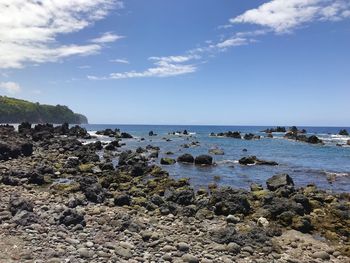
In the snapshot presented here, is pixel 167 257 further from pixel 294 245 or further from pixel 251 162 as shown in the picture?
pixel 251 162

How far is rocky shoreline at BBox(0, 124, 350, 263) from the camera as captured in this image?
13.8 meters

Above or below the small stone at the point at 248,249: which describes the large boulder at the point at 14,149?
above

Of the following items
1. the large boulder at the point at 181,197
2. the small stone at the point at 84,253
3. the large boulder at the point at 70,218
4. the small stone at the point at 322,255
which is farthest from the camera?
the large boulder at the point at 181,197

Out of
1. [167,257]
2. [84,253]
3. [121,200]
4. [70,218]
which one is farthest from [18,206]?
[167,257]

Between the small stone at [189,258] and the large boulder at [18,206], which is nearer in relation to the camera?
the small stone at [189,258]

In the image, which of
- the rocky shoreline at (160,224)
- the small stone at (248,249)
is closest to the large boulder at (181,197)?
the rocky shoreline at (160,224)

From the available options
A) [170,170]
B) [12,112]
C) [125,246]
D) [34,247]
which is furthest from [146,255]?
[12,112]

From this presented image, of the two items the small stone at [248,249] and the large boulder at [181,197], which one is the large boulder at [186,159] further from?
the small stone at [248,249]

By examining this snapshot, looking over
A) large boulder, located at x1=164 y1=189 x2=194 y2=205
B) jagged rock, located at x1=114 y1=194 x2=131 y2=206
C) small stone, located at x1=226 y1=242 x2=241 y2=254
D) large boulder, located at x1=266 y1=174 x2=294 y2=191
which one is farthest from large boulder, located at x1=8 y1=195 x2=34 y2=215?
large boulder, located at x1=266 y1=174 x2=294 y2=191

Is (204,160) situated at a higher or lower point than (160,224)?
higher

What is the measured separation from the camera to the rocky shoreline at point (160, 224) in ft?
45.3

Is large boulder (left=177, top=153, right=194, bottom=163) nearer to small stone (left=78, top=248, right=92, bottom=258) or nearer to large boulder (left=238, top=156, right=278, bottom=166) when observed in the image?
large boulder (left=238, top=156, right=278, bottom=166)

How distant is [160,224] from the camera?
1798 cm

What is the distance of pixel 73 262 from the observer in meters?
12.3
